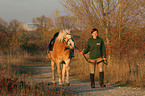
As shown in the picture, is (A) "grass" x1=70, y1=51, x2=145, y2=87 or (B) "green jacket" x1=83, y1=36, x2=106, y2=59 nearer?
(B) "green jacket" x1=83, y1=36, x2=106, y2=59

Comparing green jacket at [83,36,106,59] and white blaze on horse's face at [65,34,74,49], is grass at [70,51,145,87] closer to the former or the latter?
green jacket at [83,36,106,59]

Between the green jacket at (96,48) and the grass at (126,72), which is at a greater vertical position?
the green jacket at (96,48)

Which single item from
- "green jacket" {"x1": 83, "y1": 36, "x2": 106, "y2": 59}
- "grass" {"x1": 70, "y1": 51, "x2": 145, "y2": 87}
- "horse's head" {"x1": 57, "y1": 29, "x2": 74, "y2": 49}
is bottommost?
"grass" {"x1": 70, "y1": 51, "x2": 145, "y2": 87}

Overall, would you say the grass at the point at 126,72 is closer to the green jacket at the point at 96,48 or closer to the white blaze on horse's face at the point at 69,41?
the green jacket at the point at 96,48

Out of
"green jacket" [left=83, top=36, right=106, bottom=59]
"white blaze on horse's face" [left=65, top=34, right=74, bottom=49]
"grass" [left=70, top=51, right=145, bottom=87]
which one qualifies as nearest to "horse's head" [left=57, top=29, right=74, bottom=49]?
"white blaze on horse's face" [left=65, top=34, right=74, bottom=49]

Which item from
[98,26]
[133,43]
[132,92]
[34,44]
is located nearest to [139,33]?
[133,43]

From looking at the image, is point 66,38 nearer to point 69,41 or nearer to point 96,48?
point 69,41

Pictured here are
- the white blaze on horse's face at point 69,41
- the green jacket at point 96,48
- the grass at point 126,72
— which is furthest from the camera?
the grass at point 126,72

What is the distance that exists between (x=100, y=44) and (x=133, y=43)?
8.83 ft

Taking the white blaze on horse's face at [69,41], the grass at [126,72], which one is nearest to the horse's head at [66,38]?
the white blaze on horse's face at [69,41]

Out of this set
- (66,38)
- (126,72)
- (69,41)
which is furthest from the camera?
(126,72)

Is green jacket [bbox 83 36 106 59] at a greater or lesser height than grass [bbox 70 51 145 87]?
greater

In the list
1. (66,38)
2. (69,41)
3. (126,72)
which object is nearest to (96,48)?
(69,41)

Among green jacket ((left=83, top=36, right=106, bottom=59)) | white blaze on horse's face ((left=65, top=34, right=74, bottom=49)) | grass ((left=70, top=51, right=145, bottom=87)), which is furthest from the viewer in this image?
grass ((left=70, top=51, right=145, bottom=87))
